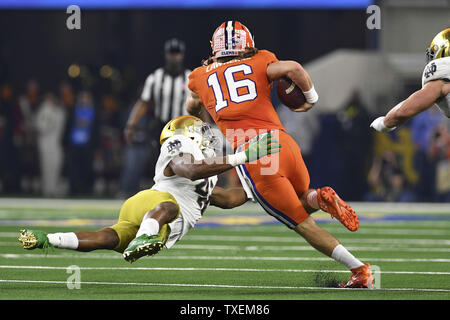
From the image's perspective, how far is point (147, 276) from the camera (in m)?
8.02

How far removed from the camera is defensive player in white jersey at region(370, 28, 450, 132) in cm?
720

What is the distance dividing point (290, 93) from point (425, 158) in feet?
30.4

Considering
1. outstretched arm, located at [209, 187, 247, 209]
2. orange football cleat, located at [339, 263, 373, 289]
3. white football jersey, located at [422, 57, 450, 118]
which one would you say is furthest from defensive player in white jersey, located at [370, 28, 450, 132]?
outstretched arm, located at [209, 187, 247, 209]

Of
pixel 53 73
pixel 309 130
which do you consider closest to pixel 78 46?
pixel 53 73

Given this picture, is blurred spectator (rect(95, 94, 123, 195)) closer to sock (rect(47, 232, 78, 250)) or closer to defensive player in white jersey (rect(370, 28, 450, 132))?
sock (rect(47, 232, 78, 250))

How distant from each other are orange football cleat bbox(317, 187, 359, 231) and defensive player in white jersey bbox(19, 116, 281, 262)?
442 mm

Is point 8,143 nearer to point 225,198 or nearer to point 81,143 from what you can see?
point 81,143

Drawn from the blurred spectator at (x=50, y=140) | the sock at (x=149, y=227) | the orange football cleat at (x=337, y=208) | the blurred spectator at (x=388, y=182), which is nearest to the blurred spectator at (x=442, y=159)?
the blurred spectator at (x=388, y=182)

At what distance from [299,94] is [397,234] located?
14.6 ft

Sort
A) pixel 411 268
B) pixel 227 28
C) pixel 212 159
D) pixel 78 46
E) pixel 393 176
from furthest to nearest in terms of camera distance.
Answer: pixel 78 46 → pixel 393 176 → pixel 411 268 → pixel 227 28 → pixel 212 159

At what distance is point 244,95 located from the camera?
7672 millimetres

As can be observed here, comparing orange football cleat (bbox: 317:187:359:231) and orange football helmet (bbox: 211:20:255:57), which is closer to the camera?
orange football cleat (bbox: 317:187:359:231)

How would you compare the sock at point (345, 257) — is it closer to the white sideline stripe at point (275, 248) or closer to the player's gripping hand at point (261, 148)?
the player's gripping hand at point (261, 148)
